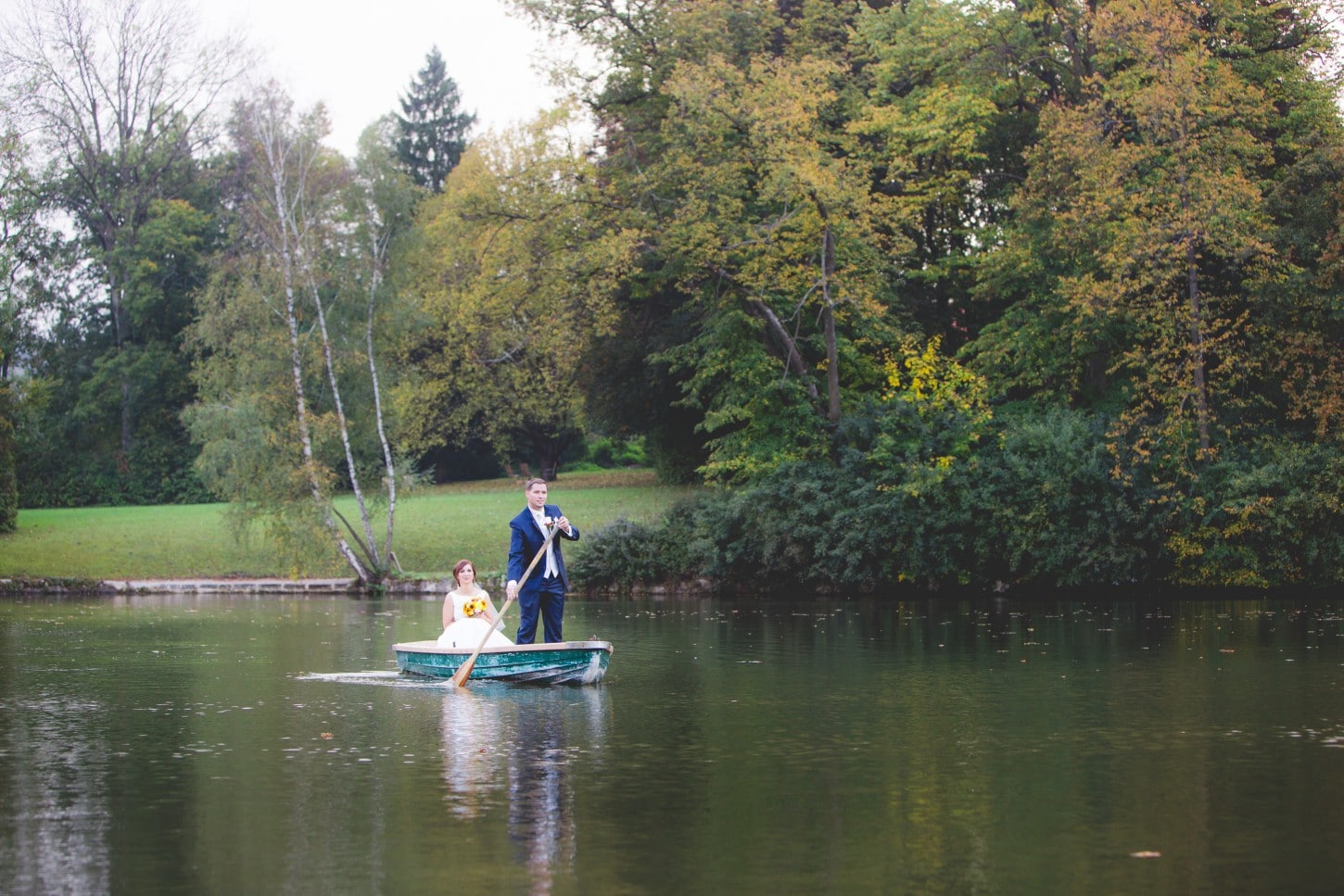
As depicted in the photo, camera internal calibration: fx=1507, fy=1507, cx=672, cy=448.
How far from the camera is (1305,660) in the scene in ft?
61.6

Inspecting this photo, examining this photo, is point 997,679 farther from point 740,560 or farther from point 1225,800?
point 740,560

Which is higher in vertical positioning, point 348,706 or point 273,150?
point 273,150

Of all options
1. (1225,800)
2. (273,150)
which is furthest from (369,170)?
(1225,800)

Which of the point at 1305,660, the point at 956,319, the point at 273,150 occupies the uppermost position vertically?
the point at 273,150

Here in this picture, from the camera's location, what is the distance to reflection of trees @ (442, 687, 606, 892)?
8.86m

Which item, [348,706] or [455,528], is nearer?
[348,706]

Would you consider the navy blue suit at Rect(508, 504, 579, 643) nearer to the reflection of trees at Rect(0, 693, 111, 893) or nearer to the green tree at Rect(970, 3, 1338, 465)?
the reflection of trees at Rect(0, 693, 111, 893)

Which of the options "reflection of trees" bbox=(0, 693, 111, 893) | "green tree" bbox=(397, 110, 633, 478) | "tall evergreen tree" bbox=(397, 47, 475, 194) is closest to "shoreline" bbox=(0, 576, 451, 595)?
"green tree" bbox=(397, 110, 633, 478)

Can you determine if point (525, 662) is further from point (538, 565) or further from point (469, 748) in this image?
point (469, 748)

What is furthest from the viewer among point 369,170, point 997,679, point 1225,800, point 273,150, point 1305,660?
point 369,170

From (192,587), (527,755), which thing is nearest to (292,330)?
(192,587)

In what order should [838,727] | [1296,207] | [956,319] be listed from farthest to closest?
[956,319] < [1296,207] < [838,727]

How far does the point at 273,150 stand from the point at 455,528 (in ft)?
42.4

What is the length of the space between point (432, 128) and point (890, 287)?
151 ft
